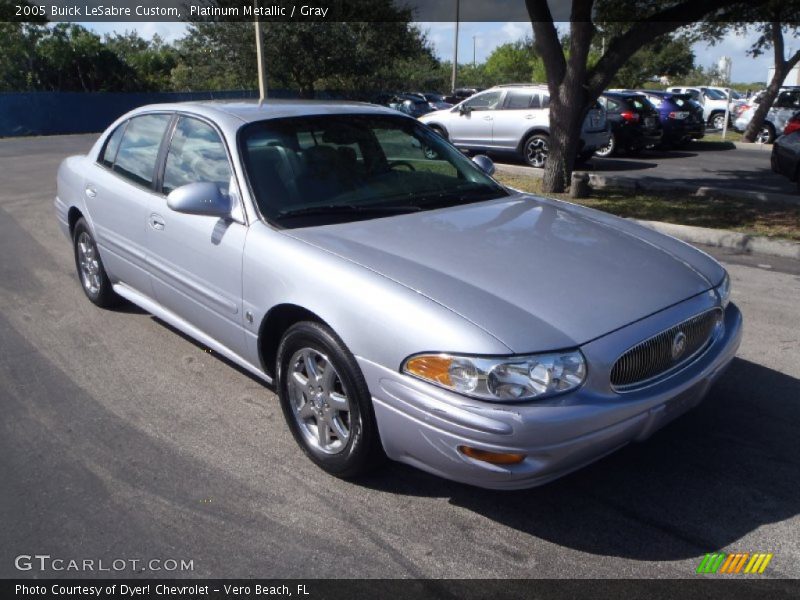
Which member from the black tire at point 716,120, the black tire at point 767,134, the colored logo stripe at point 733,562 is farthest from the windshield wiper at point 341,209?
the black tire at point 716,120

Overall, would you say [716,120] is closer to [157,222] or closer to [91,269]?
[91,269]

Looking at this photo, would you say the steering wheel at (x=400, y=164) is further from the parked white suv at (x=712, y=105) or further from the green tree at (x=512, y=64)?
the green tree at (x=512, y=64)

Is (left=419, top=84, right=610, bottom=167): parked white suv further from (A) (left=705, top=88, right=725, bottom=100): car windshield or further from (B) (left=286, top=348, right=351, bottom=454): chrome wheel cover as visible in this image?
(A) (left=705, top=88, right=725, bottom=100): car windshield

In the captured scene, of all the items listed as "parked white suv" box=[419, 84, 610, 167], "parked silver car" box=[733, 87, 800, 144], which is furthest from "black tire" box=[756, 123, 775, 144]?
"parked white suv" box=[419, 84, 610, 167]

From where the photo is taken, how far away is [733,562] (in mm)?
2779

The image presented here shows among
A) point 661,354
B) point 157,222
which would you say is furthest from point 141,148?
point 661,354

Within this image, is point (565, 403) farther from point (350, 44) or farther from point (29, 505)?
point (350, 44)

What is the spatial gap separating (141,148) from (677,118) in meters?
16.8

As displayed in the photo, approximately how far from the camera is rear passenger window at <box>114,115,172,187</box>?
15.4ft

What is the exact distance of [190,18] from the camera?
31.7 m

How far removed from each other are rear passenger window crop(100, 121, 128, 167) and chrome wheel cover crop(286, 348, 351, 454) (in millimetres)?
2789

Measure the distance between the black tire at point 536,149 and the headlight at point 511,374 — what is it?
12557 mm

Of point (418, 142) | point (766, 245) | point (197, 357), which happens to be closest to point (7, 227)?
point (197, 357)

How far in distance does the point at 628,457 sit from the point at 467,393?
49.7 inches
